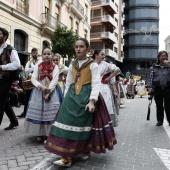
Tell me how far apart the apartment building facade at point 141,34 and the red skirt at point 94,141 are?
56.2 meters

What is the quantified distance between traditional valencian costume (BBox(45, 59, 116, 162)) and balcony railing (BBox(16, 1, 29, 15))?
13.2 m

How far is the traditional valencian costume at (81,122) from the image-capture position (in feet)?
10.4

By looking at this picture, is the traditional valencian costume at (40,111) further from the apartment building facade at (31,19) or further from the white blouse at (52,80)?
the apartment building facade at (31,19)

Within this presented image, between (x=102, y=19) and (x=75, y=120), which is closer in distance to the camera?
(x=75, y=120)

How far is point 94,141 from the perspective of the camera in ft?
10.9

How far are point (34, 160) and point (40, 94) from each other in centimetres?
138

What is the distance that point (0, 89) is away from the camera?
479cm

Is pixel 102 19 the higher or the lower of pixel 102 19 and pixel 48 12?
the higher

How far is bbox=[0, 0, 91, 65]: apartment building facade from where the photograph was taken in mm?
14488

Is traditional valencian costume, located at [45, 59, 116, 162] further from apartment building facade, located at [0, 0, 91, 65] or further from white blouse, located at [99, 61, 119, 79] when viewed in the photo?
apartment building facade, located at [0, 0, 91, 65]

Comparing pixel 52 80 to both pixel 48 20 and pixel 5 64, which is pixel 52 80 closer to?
pixel 5 64

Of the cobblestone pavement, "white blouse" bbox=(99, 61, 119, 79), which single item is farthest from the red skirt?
"white blouse" bbox=(99, 61, 119, 79)

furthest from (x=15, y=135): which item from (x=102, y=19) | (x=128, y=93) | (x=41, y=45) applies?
(x=102, y=19)

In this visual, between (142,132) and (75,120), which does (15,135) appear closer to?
(75,120)
